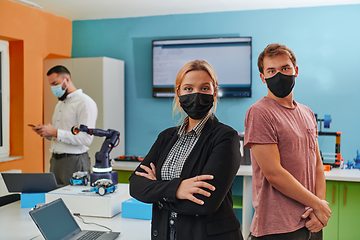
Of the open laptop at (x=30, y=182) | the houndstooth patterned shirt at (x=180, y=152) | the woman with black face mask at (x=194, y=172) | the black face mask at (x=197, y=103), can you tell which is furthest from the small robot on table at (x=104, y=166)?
the black face mask at (x=197, y=103)

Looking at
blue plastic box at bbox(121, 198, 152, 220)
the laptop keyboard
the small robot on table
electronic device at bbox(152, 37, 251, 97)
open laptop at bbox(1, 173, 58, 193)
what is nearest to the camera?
the laptop keyboard

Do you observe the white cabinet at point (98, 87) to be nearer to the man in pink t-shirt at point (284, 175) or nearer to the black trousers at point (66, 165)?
the black trousers at point (66, 165)

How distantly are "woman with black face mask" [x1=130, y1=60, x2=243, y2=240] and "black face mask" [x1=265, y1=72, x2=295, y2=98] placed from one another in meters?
0.26

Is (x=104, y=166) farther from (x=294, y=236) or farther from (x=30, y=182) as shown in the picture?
(x=294, y=236)

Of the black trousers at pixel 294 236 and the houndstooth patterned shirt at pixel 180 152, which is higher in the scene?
the houndstooth patterned shirt at pixel 180 152

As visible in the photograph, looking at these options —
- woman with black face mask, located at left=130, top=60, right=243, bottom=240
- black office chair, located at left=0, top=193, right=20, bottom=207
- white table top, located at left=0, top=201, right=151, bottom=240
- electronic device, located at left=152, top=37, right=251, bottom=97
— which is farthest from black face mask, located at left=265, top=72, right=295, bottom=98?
electronic device, located at left=152, top=37, right=251, bottom=97

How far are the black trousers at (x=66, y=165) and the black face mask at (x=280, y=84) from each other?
2.23 metres

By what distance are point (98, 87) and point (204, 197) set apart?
119 inches

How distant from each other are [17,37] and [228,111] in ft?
8.20

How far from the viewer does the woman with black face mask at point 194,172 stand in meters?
1.31

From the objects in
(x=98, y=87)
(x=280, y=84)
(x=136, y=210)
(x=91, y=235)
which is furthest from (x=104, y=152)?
(x=98, y=87)

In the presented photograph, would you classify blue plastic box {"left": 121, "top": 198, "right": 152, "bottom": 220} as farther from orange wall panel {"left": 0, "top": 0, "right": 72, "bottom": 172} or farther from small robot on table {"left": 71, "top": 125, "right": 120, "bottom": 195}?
orange wall panel {"left": 0, "top": 0, "right": 72, "bottom": 172}

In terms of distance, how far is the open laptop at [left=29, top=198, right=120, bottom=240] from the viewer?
1.55m

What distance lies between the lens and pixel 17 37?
3.84m
